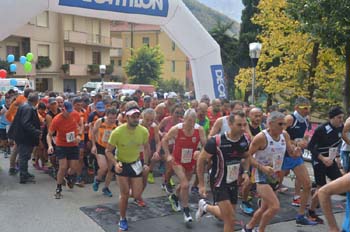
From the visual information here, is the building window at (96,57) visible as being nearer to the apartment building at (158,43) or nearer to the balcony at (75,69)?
the balcony at (75,69)

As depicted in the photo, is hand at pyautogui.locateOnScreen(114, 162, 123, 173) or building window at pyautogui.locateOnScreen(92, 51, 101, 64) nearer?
hand at pyautogui.locateOnScreen(114, 162, 123, 173)

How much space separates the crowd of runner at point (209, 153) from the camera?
5371 millimetres

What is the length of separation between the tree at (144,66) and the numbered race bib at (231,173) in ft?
147

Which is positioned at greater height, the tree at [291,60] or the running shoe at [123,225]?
the tree at [291,60]

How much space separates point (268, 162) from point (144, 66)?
44792mm

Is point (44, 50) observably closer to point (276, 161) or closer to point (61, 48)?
point (61, 48)

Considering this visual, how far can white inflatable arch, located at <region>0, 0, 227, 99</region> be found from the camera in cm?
917

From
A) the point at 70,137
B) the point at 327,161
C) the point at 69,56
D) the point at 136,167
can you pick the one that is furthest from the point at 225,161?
the point at 69,56

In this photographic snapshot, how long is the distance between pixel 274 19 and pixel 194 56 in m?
4.78

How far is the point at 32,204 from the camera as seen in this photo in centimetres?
742

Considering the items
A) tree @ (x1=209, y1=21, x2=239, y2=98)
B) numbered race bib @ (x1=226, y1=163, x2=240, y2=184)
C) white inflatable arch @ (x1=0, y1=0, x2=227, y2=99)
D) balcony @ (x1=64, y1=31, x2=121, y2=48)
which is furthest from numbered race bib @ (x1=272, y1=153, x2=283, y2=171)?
balcony @ (x1=64, y1=31, x2=121, y2=48)

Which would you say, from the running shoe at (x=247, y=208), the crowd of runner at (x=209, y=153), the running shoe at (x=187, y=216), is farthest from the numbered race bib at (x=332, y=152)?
the running shoe at (x=187, y=216)

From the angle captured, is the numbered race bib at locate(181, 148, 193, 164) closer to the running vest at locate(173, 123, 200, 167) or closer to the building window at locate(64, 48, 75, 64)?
the running vest at locate(173, 123, 200, 167)

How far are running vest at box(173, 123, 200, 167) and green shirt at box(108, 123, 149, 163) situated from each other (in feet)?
2.37
